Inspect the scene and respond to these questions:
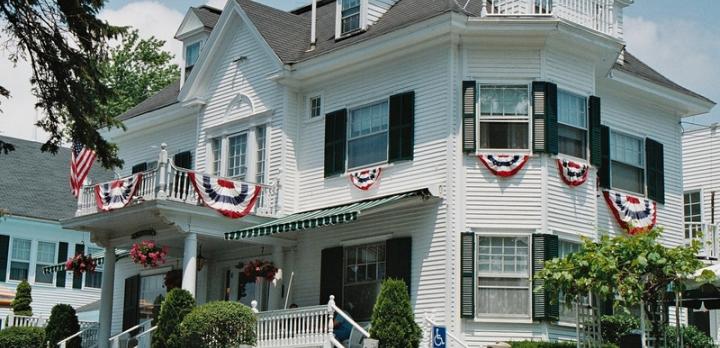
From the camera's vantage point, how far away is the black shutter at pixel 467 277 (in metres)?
23.7

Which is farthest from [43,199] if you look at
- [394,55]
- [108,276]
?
[394,55]

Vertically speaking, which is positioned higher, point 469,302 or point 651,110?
point 651,110

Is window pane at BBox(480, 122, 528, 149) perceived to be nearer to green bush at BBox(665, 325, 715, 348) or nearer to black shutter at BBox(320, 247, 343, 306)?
black shutter at BBox(320, 247, 343, 306)

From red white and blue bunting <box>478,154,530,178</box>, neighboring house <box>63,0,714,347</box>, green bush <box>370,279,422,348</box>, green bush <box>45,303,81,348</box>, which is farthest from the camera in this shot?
green bush <box>45,303,81,348</box>

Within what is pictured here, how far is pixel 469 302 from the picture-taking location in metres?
23.7

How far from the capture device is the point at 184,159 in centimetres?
3212

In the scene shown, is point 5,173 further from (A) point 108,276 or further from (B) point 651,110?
(B) point 651,110

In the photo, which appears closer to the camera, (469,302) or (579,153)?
(469,302)

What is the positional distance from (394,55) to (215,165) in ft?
22.4

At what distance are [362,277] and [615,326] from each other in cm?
587

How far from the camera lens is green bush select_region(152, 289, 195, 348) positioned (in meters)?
24.8

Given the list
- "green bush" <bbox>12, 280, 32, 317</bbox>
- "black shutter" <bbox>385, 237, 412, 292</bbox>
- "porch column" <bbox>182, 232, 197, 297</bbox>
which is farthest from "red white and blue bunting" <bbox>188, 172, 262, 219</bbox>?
"green bush" <bbox>12, 280, 32, 317</bbox>

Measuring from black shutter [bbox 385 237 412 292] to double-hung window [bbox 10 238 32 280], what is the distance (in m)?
23.4

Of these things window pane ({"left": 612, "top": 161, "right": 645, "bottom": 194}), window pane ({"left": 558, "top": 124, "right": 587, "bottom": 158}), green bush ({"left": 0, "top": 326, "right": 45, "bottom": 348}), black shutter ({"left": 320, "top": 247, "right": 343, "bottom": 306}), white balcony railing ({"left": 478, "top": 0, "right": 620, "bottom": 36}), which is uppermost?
white balcony railing ({"left": 478, "top": 0, "right": 620, "bottom": 36})
